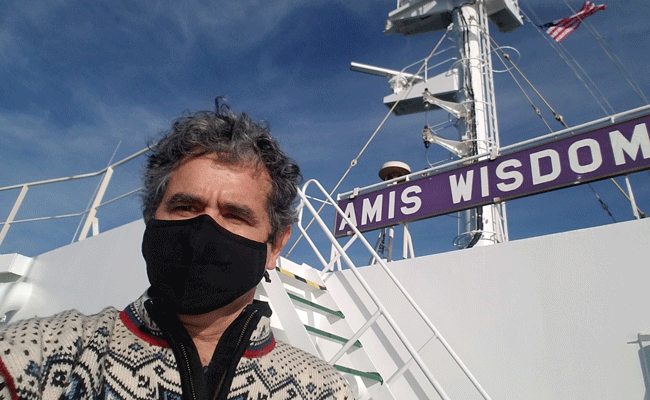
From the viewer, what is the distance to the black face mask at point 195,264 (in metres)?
1.16

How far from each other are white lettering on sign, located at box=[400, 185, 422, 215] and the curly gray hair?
3165 mm

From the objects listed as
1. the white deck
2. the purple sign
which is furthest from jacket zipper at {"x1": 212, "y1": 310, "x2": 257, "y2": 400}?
the purple sign

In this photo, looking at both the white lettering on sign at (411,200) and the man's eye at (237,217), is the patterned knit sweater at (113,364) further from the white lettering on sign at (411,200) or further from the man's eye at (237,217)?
the white lettering on sign at (411,200)

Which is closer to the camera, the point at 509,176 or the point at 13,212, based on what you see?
the point at 509,176

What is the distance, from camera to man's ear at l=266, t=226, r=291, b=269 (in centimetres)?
144

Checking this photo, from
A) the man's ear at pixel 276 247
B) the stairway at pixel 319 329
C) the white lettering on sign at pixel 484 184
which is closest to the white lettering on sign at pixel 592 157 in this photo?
the white lettering on sign at pixel 484 184

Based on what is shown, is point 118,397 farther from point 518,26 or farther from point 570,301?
point 518,26

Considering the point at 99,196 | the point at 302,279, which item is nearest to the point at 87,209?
the point at 99,196

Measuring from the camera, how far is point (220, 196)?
1255 millimetres

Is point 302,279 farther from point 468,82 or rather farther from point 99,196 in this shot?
point 468,82

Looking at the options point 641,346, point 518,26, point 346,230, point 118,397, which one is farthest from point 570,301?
point 518,26

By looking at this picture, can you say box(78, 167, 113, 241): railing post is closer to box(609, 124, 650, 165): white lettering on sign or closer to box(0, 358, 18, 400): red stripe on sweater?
box(0, 358, 18, 400): red stripe on sweater

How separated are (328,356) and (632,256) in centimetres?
243

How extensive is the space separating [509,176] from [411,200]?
1.05 meters
